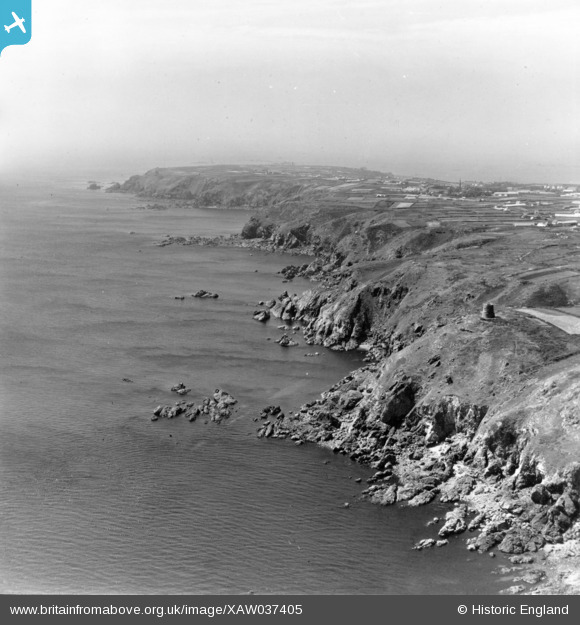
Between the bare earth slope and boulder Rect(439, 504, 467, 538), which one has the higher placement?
the bare earth slope

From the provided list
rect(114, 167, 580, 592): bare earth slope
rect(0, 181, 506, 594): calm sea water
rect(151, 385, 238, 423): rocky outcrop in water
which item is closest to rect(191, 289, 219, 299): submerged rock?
rect(0, 181, 506, 594): calm sea water

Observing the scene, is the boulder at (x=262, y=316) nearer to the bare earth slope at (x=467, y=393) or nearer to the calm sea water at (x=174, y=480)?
the bare earth slope at (x=467, y=393)

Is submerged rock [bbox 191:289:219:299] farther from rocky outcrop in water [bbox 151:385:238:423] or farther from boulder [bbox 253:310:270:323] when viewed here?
rocky outcrop in water [bbox 151:385:238:423]

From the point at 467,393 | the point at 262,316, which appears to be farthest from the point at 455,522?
the point at 262,316

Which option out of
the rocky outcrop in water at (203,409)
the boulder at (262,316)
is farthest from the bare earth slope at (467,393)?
the rocky outcrop in water at (203,409)

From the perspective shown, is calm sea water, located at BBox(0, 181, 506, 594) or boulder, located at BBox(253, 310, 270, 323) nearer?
calm sea water, located at BBox(0, 181, 506, 594)

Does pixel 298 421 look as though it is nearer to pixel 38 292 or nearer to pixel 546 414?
pixel 546 414
